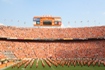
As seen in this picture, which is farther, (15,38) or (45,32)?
(45,32)

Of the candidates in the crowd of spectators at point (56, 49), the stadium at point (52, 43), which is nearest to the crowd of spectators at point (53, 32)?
the stadium at point (52, 43)

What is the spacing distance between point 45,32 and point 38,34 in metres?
3.04

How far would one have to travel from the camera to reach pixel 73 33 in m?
61.9

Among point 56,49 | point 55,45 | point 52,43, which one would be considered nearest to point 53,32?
point 52,43

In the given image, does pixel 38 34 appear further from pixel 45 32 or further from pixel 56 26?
pixel 56 26

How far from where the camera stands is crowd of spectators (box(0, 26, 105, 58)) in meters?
52.8

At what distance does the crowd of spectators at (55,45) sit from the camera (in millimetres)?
52806

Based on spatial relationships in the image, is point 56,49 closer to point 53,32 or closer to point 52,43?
point 52,43

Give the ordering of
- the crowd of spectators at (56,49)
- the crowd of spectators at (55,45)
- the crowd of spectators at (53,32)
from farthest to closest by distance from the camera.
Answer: the crowd of spectators at (53,32) < the crowd of spectators at (55,45) < the crowd of spectators at (56,49)

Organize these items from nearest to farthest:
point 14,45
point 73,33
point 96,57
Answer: point 96,57 < point 14,45 < point 73,33

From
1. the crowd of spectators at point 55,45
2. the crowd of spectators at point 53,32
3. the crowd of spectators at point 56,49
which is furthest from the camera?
the crowd of spectators at point 53,32

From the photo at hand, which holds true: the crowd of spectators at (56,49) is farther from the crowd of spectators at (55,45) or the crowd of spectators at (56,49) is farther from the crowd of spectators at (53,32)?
the crowd of spectators at (53,32)

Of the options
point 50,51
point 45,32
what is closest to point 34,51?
point 50,51

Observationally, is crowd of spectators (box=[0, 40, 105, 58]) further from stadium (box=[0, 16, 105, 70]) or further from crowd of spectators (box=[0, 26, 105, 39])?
crowd of spectators (box=[0, 26, 105, 39])
